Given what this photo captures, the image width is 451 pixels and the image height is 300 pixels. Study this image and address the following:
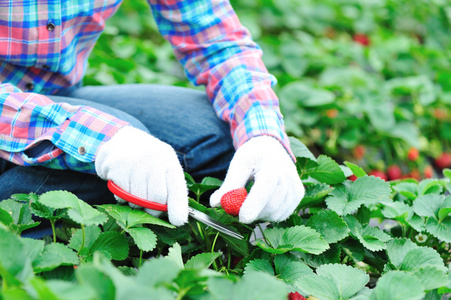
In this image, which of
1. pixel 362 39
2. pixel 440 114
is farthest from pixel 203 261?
pixel 362 39

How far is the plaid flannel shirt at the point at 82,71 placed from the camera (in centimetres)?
89

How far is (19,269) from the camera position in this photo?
567 millimetres

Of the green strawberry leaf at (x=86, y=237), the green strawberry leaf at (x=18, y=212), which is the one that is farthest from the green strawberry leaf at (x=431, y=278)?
the green strawberry leaf at (x=18, y=212)

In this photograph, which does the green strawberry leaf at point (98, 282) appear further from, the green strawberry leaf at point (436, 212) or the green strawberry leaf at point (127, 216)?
the green strawberry leaf at point (436, 212)

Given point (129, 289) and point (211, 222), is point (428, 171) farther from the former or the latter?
point (129, 289)

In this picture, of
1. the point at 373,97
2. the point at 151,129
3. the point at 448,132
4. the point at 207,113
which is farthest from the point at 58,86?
the point at 448,132

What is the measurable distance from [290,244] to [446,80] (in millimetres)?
2051

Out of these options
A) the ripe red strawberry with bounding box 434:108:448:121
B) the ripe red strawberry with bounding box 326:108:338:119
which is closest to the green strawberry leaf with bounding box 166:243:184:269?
the ripe red strawberry with bounding box 326:108:338:119

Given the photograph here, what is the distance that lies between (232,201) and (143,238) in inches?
7.0

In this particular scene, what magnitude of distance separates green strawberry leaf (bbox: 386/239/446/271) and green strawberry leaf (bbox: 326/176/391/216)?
0.10 metres

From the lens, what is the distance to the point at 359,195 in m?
0.96

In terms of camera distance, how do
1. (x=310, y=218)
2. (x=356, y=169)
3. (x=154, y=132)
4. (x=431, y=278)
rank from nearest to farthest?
(x=431, y=278)
(x=310, y=218)
(x=356, y=169)
(x=154, y=132)

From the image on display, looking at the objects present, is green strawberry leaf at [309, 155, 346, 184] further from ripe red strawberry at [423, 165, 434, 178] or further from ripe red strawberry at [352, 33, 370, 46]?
ripe red strawberry at [352, 33, 370, 46]

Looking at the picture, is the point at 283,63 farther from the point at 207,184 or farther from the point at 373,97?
the point at 207,184
